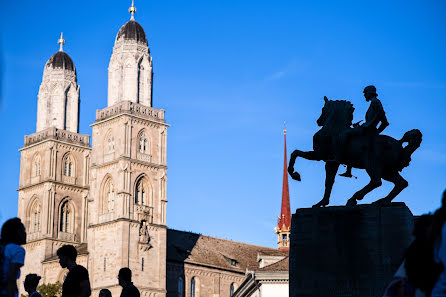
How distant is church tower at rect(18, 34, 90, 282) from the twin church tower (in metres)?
0.11

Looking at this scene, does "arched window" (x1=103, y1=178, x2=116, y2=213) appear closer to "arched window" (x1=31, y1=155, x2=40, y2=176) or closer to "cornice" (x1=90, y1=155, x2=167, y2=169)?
"cornice" (x1=90, y1=155, x2=167, y2=169)

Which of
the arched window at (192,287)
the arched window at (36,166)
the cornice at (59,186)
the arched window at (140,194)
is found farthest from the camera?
the arched window at (192,287)

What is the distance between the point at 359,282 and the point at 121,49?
73045mm

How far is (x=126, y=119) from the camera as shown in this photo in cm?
8638

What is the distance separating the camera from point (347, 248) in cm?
1920

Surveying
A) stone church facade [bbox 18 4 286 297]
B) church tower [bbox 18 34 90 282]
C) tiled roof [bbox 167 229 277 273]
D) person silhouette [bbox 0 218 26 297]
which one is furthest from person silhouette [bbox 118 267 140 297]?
tiled roof [bbox 167 229 277 273]

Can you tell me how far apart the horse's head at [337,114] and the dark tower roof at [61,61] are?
7971 centimetres

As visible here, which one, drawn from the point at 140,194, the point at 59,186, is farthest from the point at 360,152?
the point at 59,186

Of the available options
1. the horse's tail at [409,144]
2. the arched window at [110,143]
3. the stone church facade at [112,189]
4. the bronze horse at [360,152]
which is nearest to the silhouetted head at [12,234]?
the bronze horse at [360,152]

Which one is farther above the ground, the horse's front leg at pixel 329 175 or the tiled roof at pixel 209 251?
the tiled roof at pixel 209 251

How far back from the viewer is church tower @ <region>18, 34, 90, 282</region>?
91.4 m

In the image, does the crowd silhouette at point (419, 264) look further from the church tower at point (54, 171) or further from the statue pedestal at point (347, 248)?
the church tower at point (54, 171)

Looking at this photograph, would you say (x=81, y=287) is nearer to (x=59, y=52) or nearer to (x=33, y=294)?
(x=33, y=294)

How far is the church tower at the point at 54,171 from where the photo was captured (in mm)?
91375
